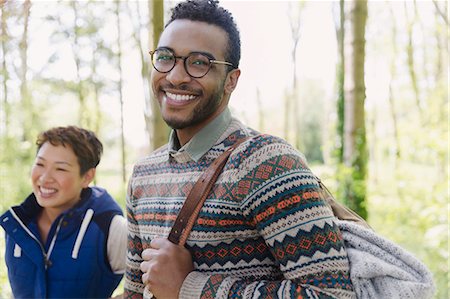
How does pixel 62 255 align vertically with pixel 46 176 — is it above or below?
below

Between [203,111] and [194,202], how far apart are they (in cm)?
36

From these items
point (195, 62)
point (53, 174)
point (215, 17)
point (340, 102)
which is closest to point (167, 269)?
point (195, 62)

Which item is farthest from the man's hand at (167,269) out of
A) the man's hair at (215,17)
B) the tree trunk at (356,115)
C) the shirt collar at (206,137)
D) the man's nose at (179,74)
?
the tree trunk at (356,115)

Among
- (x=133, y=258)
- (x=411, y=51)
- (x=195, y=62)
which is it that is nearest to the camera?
(x=195, y=62)

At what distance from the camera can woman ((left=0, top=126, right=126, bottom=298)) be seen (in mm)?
2588

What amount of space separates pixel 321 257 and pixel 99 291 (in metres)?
1.77

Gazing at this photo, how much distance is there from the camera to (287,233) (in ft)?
4.49

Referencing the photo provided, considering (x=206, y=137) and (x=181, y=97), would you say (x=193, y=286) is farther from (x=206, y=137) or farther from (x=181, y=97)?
(x=181, y=97)

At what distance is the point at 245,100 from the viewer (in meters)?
24.0

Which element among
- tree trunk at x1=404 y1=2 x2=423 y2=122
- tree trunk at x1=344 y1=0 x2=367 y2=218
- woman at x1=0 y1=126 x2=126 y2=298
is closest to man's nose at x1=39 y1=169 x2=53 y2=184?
woman at x1=0 y1=126 x2=126 y2=298

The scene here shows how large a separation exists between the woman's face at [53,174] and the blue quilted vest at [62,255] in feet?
0.39

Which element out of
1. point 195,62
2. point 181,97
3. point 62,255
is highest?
point 195,62

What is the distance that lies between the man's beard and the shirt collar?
0.04 meters

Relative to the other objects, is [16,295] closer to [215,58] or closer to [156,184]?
[156,184]
